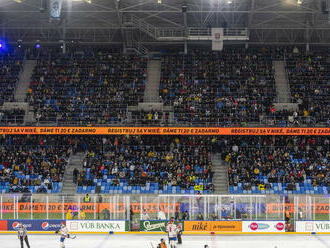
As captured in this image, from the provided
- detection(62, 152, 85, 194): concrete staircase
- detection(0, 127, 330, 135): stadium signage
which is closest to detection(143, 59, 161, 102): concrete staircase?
detection(0, 127, 330, 135): stadium signage

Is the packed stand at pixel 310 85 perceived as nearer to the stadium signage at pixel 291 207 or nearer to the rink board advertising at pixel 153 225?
the stadium signage at pixel 291 207

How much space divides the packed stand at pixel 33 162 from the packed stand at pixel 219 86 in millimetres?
9143

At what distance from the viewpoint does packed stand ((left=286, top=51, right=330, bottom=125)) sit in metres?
41.5

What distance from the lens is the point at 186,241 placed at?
29.6 metres

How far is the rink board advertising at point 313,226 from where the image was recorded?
3144 centimetres

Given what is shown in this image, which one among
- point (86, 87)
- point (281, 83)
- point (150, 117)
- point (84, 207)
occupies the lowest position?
point (84, 207)

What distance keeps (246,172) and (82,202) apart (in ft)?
41.5

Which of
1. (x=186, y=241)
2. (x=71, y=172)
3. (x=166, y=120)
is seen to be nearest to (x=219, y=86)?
(x=166, y=120)

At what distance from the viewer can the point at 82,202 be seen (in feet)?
102

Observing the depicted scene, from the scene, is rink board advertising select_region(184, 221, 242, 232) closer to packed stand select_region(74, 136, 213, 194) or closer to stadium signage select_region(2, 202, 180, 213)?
stadium signage select_region(2, 202, 180, 213)

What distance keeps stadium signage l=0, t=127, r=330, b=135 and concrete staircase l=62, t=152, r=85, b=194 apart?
89.6 inches

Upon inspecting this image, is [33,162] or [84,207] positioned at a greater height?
[33,162]

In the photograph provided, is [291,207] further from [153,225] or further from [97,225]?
[97,225]

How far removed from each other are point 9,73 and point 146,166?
16.1 metres
